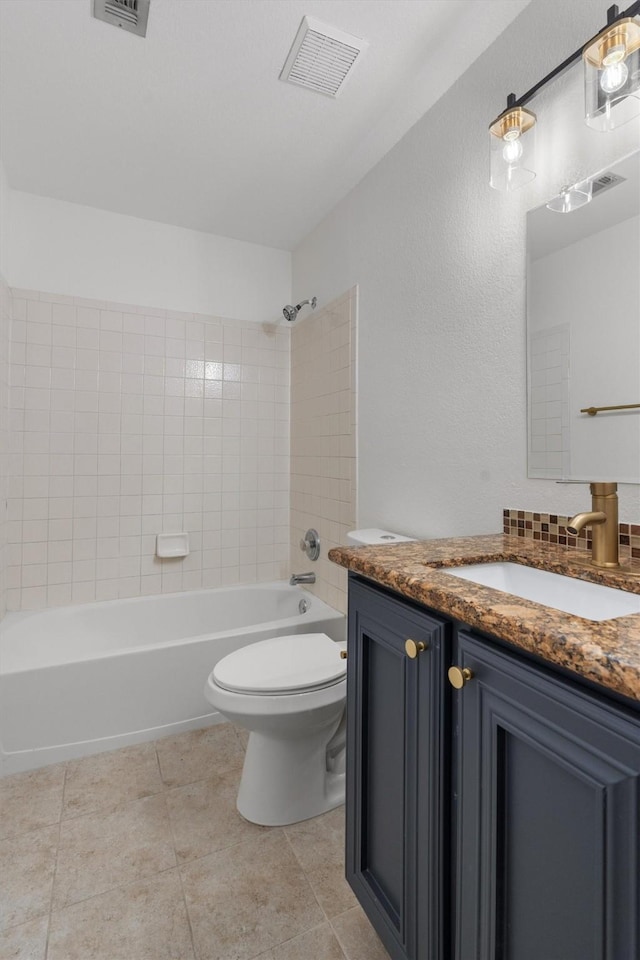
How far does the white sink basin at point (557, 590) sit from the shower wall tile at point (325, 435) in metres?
1.19

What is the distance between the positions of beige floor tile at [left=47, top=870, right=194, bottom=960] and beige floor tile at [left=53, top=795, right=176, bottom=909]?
1.5 inches

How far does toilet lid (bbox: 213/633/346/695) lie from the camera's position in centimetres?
143

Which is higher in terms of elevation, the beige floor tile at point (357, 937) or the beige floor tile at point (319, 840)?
the beige floor tile at point (357, 937)

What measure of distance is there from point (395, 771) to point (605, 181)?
52.8 inches

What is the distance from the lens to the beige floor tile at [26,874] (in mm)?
1204

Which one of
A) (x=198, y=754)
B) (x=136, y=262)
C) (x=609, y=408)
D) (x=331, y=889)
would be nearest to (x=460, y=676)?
(x=609, y=408)

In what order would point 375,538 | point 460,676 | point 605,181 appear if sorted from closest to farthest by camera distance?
point 460,676 < point 605,181 < point 375,538

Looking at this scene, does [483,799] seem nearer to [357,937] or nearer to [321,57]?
[357,937]

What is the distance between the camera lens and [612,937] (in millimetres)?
506

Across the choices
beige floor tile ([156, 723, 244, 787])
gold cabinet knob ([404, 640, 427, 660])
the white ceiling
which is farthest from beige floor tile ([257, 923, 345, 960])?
the white ceiling

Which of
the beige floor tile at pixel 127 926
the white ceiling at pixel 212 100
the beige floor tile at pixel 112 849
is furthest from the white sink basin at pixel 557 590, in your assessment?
the white ceiling at pixel 212 100

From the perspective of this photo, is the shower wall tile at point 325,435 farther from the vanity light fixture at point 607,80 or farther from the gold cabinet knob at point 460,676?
the gold cabinet knob at point 460,676

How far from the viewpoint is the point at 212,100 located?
1.73 metres

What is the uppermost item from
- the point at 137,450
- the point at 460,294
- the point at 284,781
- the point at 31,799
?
the point at 460,294
